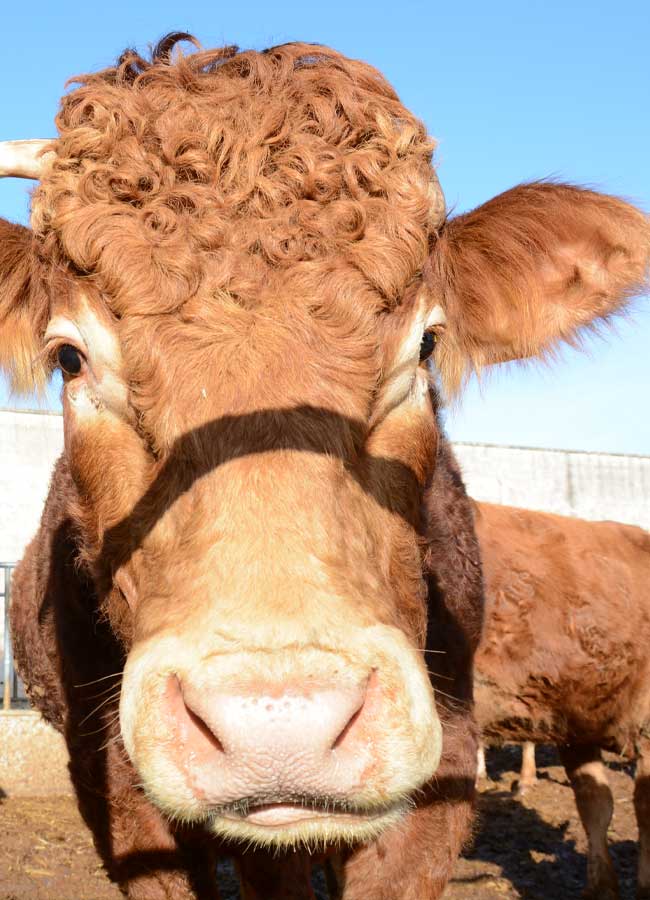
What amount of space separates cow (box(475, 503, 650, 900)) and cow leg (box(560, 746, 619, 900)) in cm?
1

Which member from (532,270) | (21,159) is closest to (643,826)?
(532,270)

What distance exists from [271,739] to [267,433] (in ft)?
2.41

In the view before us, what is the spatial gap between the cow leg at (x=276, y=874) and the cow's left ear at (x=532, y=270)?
78.8 inches

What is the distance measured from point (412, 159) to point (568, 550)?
644cm

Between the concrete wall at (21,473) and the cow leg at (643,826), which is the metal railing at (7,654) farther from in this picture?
the concrete wall at (21,473)

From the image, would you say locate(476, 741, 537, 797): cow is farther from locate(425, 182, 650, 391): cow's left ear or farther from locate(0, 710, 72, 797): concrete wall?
locate(425, 182, 650, 391): cow's left ear

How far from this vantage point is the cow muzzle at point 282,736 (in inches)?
75.6

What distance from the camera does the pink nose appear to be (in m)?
1.91

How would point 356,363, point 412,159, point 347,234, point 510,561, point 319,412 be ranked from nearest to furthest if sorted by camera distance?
point 319,412 → point 356,363 → point 347,234 → point 412,159 → point 510,561

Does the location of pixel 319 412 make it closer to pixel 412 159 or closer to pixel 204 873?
pixel 412 159

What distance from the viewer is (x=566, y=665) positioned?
328 inches

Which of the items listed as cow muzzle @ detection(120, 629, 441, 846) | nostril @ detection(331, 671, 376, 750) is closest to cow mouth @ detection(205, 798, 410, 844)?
cow muzzle @ detection(120, 629, 441, 846)

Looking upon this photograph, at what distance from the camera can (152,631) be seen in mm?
2268


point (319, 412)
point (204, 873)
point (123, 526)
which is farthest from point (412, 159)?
point (204, 873)
